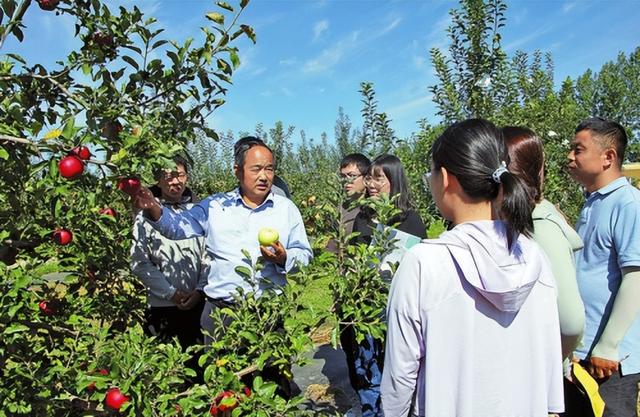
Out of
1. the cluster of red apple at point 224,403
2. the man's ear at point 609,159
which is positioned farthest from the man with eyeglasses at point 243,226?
the man's ear at point 609,159

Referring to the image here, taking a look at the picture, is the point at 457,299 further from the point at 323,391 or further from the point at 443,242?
the point at 323,391

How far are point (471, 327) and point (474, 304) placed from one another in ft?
0.20

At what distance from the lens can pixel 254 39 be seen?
183 cm

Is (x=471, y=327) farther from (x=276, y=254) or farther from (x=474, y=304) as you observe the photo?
(x=276, y=254)

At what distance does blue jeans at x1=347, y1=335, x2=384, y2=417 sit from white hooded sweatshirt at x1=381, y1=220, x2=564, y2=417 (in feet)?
4.85

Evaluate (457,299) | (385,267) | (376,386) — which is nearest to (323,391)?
(376,386)

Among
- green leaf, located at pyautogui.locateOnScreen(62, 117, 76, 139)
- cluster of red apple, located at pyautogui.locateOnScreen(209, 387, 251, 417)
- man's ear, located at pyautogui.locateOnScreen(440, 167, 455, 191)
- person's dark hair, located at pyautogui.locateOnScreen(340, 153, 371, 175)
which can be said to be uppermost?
person's dark hair, located at pyautogui.locateOnScreen(340, 153, 371, 175)

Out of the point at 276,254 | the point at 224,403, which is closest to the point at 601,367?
the point at 276,254

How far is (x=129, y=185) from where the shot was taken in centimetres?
172

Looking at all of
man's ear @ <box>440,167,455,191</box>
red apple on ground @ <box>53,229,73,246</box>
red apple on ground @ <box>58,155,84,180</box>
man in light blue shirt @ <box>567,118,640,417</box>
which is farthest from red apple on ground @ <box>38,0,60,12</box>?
man in light blue shirt @ <box>567,118,640,417</box>

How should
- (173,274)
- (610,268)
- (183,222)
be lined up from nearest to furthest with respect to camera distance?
(610,268) < (183,222) < (173,274)

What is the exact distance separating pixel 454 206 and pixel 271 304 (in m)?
0.86

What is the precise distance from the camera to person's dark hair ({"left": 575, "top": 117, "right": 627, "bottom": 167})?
7.74ft

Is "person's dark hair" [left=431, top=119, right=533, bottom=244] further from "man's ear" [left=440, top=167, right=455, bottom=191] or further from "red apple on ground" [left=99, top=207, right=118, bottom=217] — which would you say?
"red apple on ground" [left=99, top=207, right=118, bottom=217]
